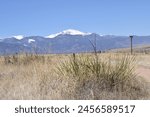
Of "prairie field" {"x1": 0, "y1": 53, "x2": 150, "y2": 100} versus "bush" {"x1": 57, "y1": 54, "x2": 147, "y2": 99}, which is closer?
"prairie field" {"x1": 0, "y1": 53, "x2": 150, "y2": 100}

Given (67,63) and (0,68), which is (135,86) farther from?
(0,68)

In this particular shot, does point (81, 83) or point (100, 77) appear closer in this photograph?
point (81, 83)

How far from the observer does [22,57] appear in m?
18.9

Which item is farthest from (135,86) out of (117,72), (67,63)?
(67,63)

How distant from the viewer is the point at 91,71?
11297 millimetres

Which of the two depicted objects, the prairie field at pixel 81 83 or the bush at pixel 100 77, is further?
the bush at pixel 100 77

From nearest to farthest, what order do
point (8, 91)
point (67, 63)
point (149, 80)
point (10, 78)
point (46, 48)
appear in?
point (8, 91) < point (67, 63) < point (10, 78) < point (149, 80) < point (46, 48)

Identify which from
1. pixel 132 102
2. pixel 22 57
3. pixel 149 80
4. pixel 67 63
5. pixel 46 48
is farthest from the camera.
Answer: pixel 22 57

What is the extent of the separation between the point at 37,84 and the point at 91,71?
1320mm

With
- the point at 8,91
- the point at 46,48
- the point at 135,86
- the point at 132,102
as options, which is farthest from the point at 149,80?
the point at 132,102

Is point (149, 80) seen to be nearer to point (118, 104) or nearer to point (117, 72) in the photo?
point (117, 72)

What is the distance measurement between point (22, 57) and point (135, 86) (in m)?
7.82

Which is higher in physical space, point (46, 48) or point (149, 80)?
point (46, 48)

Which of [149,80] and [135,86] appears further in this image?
[149,80]
